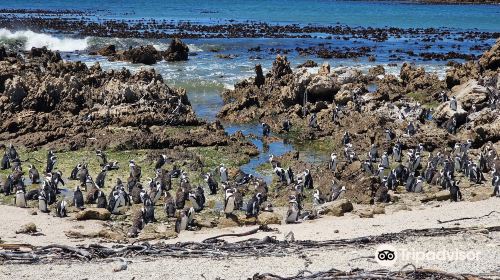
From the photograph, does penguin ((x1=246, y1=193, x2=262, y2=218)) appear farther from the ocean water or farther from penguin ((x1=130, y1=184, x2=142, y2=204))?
the ocean water

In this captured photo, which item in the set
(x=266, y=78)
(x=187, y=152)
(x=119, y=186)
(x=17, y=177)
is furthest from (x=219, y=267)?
(x=266, y=78)

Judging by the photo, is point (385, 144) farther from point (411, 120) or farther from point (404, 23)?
point (404, 23)

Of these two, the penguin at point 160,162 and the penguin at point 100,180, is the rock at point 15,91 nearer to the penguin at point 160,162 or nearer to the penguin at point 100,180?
the penguin at point 160,162

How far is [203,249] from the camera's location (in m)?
11.0

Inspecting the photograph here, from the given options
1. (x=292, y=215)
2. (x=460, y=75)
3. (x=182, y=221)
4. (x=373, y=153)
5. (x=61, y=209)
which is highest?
(x=460, y=75)

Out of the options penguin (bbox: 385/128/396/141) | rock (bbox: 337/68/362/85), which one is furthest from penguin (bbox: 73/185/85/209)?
rock (bbox: 337/68/362/85)

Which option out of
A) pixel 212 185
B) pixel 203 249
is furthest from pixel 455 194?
pixel 203 249

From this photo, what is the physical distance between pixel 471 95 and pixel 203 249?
16790 mm

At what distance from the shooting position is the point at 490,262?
9.63 m

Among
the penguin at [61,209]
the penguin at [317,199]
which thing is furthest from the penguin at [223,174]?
the penguin at [61,209]

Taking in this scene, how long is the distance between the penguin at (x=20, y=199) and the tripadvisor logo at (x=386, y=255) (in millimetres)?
9182

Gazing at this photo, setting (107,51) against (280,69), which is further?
(107,51)

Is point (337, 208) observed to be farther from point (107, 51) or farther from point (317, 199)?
point (107, 51)

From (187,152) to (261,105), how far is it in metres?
7.99
